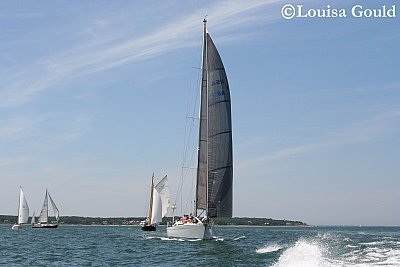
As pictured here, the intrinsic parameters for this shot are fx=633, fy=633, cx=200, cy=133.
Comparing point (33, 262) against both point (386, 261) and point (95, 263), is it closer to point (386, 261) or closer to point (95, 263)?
point (95, 263)

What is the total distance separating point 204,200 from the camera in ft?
183

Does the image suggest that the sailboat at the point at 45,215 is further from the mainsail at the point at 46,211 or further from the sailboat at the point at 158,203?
the sailboat at the point at 158,203

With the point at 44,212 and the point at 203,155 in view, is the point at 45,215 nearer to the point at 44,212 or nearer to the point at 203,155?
the point at 44,212

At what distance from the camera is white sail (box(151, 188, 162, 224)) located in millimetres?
93250

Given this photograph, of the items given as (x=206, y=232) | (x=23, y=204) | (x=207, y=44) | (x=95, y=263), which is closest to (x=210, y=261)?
(x=95, y=263)

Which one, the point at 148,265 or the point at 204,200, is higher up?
the point at 204,200

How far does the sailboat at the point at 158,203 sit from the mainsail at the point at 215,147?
37915mm

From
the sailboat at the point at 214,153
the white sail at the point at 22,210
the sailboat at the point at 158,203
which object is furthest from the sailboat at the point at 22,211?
the sailboat at the point at 214,153

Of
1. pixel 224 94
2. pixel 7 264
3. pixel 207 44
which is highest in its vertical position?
pixel 207 44

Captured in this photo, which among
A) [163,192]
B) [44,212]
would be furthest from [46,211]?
[163,192]

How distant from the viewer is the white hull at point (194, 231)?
52.5 meters

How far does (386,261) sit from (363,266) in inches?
125

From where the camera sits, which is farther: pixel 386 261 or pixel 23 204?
pixel 23 204

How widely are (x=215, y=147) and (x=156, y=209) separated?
130ft
